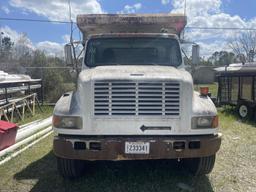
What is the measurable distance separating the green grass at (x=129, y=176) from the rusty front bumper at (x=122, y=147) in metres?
0.62

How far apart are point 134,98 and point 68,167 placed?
1437mm

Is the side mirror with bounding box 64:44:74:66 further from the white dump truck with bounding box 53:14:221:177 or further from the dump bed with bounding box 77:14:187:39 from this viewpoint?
the white dump truck with bounding box 53:14:221:177

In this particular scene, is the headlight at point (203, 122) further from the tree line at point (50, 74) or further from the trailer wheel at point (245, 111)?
the tree line at point (50, 74)

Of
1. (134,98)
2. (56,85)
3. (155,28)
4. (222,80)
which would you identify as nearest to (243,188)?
(134,98)

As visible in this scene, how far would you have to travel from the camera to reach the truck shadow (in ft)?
14.6

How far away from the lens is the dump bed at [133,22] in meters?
6.32

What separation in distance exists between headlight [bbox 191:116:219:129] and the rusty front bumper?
6.1 inches

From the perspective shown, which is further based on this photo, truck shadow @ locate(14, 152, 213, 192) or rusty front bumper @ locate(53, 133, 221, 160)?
truck shadow @ locate(14, 152, 213, 192)

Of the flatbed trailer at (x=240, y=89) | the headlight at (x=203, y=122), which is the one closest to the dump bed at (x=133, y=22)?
the headlight at (x=203, y=122)

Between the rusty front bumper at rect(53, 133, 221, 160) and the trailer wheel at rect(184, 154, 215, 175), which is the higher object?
the rusty front bumper at rect(53, 133, 221, 160)

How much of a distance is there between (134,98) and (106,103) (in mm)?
362

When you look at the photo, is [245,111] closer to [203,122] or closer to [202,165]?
[202,165]

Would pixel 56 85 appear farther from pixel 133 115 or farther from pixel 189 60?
pixel 133 115

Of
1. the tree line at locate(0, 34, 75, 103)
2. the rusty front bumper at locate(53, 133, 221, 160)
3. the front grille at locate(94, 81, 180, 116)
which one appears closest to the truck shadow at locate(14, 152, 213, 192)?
the rusty front bumper at locate(53, 133, 221, 160)
